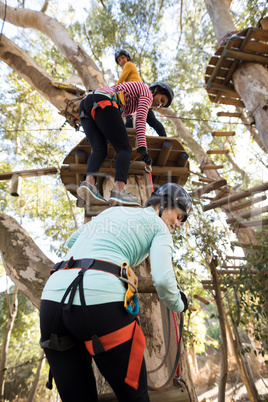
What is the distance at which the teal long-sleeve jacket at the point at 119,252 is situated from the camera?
1120mm

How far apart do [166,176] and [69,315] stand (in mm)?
2864

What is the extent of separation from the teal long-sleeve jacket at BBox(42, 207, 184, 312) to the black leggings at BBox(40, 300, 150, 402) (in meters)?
0.05

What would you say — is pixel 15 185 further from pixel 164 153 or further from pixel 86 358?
pixel 86 358

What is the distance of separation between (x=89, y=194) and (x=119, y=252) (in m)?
1.20

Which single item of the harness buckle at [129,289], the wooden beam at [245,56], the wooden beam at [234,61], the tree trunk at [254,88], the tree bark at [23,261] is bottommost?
the harness buckle at [129,289]

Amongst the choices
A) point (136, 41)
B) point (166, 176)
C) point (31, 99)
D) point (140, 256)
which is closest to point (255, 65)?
point (166, 176)

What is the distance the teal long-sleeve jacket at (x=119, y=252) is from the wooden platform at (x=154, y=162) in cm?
158

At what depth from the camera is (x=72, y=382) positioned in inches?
45.3

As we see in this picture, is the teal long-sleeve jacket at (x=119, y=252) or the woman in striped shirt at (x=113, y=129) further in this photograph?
the woman in striped shirt at (x=113, y=129)

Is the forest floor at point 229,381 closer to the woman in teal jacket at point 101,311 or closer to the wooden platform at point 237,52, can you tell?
the wooden platform at point 237,52

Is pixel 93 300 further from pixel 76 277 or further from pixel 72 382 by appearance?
pixel 72 382

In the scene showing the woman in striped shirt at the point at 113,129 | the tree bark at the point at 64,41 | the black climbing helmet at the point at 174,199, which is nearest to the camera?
the black climbing helmet at the point at 174,199

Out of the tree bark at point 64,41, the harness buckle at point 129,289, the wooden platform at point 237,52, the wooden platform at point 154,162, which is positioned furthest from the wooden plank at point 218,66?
the harness buckle at point 129,289

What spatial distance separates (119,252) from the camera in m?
1.28
